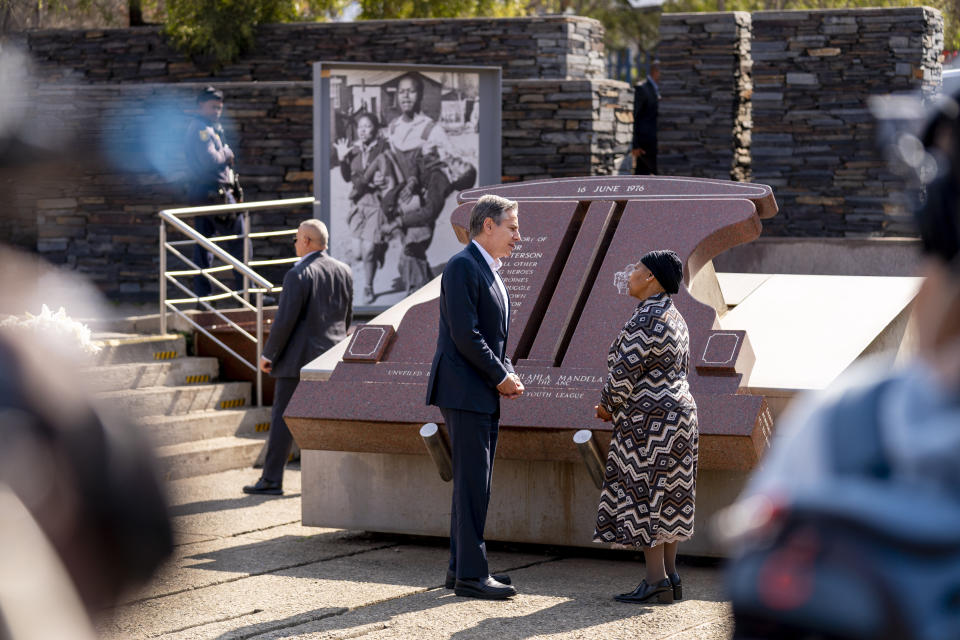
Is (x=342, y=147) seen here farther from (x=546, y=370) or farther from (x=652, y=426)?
(x=652, y=426)

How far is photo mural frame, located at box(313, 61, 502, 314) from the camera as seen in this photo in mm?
11266

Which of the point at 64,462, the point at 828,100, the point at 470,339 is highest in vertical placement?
the point at 828,100

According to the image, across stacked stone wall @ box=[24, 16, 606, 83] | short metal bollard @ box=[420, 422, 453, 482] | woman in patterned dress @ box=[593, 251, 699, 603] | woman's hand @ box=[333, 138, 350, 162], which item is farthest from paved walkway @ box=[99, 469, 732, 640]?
stacked stone wall @ box=[24, 16, 606, 83]

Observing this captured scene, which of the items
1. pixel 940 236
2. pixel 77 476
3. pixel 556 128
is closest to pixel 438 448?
pixel 77 476

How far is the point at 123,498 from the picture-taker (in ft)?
4.92

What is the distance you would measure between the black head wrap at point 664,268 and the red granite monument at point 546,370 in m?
0.72

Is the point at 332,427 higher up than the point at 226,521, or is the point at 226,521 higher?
the point at 332,427

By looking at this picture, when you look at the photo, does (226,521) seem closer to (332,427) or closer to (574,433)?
(332,427)

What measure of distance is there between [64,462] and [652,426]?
182 inches

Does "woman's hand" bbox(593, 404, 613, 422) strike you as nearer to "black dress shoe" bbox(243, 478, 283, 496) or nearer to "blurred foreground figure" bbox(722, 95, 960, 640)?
"black dress shoe" bbox(243, 478, 283, 496)

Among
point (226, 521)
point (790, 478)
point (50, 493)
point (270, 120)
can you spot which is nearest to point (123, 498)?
point (50, 493)

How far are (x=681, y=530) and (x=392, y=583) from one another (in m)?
1.46

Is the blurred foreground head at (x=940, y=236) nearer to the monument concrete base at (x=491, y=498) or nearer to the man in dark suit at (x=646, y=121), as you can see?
the monument concrete base at (x=491, y=498)

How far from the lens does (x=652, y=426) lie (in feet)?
19.4
